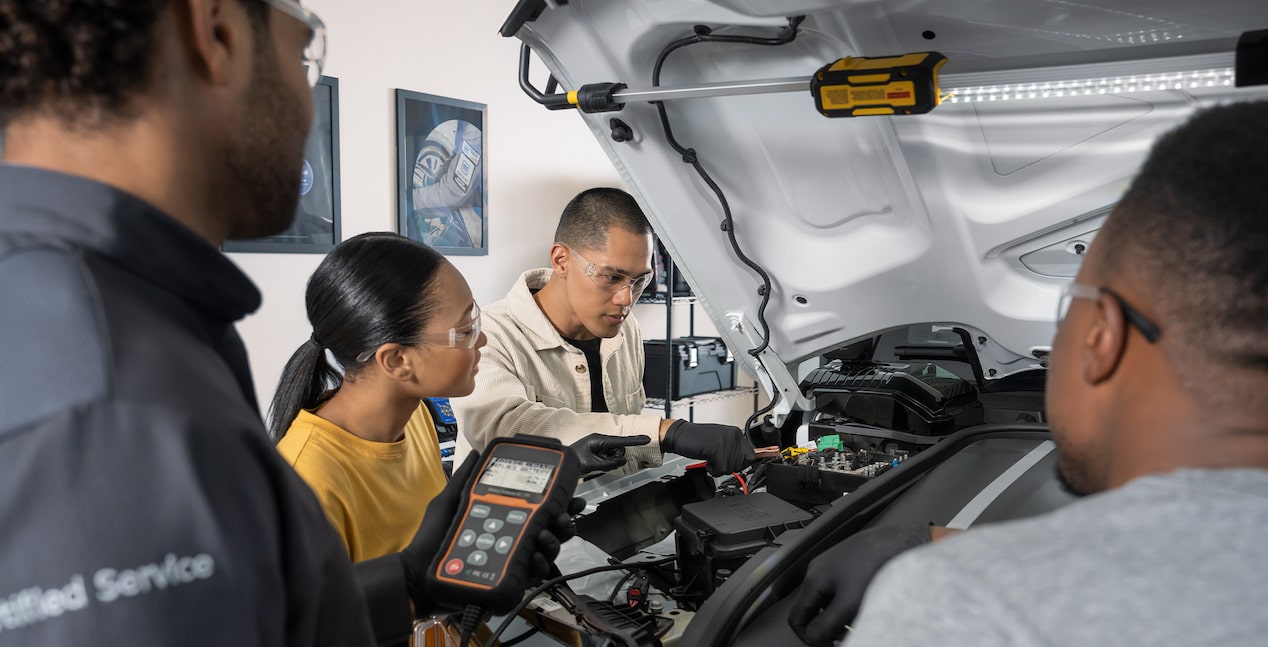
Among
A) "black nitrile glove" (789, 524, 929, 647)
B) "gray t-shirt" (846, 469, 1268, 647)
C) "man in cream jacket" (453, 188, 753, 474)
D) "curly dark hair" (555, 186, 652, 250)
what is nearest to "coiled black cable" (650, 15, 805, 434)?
"man in cream jacket" (453, 188, 753, 474)

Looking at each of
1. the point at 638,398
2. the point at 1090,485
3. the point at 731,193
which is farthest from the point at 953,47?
the point at 638,398

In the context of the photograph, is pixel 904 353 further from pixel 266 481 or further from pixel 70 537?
pixel 70 537

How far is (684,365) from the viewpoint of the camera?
158 inches

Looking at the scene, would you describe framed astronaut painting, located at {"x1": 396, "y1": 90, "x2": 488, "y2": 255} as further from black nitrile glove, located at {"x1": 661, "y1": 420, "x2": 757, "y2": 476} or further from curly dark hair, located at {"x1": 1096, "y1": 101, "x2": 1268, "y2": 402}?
curly dark hair, located at {"x1": 1096, "y1": 101, "x2": 1268, "y2": 402}

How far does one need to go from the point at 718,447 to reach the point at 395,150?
2388 mm

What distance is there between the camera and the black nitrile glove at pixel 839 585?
2.83 ft

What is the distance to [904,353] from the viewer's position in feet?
6.24

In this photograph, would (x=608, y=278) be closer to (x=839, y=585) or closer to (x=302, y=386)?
(x=302, y=386)

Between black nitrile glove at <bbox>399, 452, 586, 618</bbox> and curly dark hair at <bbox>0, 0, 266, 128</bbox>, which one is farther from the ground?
curly dark hair at <bbox>0, 0, 266, 128</bbox>

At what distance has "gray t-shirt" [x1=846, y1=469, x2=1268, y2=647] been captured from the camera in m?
0.45

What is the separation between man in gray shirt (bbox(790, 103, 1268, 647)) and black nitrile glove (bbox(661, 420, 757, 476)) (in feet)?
3.32

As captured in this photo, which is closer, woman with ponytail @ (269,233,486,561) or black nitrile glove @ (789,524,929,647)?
black nitrile glove @ (789,524,929,647)

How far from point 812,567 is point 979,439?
2.48 ft

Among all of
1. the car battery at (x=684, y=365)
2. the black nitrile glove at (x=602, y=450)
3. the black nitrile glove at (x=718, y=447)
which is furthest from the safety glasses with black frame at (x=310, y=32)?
the car battery at (x=684, y=365)
